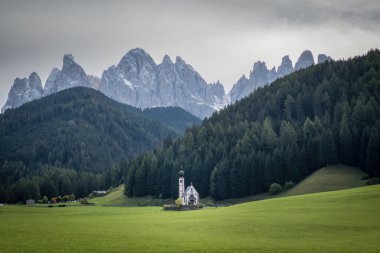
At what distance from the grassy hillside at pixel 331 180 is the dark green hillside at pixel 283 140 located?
132 inches

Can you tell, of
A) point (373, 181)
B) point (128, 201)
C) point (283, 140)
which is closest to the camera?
point (373, 181)

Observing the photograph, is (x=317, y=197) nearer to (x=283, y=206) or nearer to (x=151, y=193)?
(x=283, y=206)

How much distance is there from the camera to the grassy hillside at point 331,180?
11207cm

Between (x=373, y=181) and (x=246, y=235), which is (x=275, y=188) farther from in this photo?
(x=246, y=235)

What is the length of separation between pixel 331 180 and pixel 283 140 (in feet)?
100

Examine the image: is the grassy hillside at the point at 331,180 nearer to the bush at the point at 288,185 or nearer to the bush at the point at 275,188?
the bush at the point at 288,185

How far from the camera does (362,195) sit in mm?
71812

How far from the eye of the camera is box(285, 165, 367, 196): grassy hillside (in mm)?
112075

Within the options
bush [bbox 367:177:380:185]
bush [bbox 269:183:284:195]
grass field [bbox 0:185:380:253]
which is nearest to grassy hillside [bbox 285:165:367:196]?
bush [bbox 367:177:380:185]

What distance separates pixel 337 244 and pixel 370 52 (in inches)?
6287

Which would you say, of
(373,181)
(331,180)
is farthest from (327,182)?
(373,181)

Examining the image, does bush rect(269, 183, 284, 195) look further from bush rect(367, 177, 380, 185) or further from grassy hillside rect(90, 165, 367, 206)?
bush rect(367, 177, 380, 185)

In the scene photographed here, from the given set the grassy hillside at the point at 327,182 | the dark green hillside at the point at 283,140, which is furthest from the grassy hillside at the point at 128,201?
the grassy hillside at the point at 327,182

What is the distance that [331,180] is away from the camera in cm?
11625
